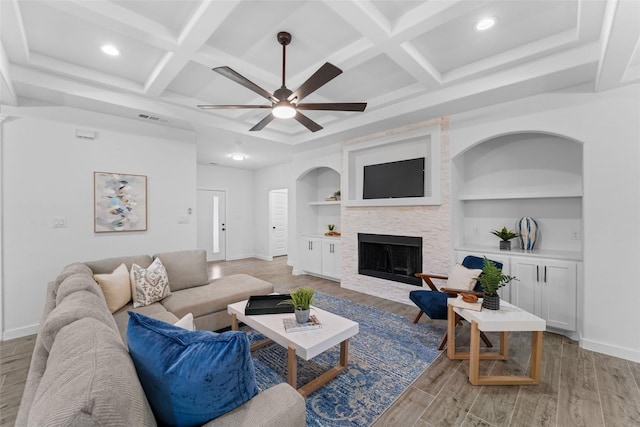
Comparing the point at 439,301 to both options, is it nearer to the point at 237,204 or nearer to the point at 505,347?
the point at 505,347

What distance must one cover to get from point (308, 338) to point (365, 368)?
770 mm

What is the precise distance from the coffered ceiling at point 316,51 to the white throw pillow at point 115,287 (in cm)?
201

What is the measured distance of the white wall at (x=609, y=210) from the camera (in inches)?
103

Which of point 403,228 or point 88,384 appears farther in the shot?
point 403,228

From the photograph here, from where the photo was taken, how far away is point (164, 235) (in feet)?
13.6

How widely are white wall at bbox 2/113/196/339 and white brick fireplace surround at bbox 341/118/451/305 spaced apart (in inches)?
119

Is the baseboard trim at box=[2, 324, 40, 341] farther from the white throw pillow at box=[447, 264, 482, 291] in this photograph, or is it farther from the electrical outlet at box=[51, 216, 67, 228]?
the white throw pillow at box=[447, 264, 482, 291]

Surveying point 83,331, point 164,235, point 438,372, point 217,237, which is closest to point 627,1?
point 438,372

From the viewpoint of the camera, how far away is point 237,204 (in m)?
7.93

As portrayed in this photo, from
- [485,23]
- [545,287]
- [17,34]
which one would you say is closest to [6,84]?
[17,34]

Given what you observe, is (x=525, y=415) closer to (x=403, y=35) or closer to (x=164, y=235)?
(x=403, y=35)

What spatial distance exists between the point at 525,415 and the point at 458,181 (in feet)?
9.16

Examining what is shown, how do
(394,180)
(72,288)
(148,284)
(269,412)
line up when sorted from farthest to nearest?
(394,180) < (148,284) < (72,288) < (269,412)

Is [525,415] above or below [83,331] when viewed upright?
below
